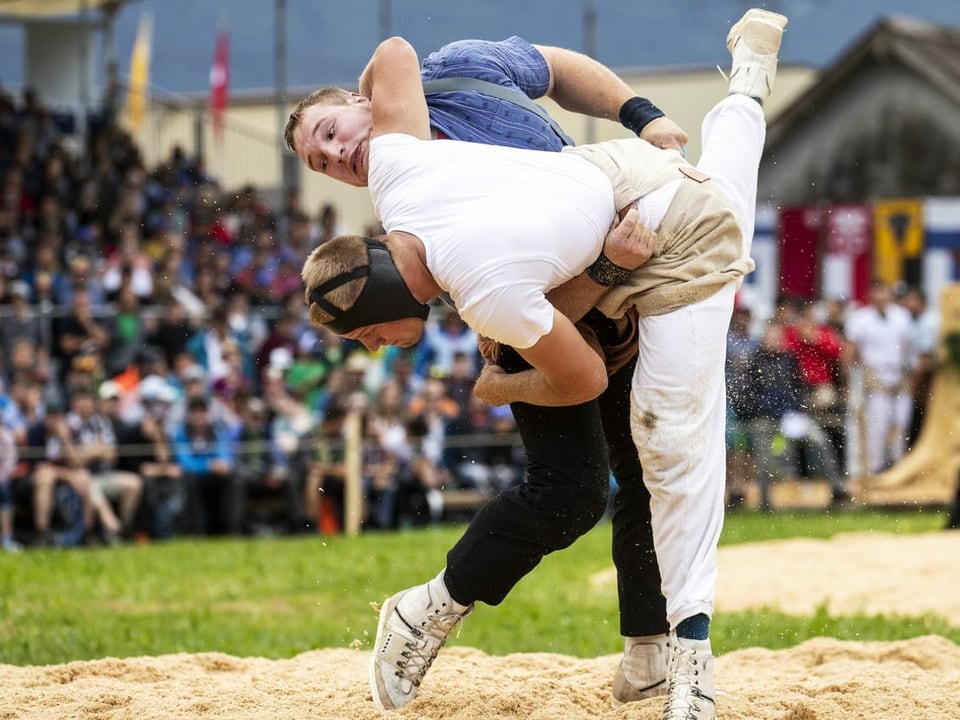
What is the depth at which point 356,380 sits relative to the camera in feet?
39.6

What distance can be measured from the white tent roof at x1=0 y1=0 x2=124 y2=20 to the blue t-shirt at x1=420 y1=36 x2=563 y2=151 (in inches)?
541

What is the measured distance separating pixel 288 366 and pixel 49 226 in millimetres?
3447

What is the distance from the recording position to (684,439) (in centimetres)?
366

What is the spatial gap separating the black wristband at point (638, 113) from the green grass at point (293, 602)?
1.82 meters

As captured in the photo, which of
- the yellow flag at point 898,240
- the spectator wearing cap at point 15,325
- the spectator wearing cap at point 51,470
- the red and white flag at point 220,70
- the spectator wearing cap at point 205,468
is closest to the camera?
the spectator wearing cap at point 51,470

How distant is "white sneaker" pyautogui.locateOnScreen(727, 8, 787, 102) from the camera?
13.6ft

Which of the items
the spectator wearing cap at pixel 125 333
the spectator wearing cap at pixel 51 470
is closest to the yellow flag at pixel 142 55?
the spectator wearing cap at pixel 125 333

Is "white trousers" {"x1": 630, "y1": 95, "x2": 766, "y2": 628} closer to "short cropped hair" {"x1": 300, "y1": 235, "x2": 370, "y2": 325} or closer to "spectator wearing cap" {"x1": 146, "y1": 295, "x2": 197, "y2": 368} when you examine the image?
"short cropped hair" {"x1": 300, "y1": 235, "x2": 370, "y2": 325}

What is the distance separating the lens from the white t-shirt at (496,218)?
341cm

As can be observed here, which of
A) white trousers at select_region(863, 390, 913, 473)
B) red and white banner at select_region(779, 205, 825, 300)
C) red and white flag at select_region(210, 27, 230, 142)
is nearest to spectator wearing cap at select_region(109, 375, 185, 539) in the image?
white trousers at select_region(863, 390, 913, 473)

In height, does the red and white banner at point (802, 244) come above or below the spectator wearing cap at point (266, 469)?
above

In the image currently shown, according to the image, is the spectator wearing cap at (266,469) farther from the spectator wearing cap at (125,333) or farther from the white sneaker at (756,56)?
the white sneaker at (756,56)

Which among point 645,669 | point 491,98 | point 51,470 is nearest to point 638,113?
point 491,98

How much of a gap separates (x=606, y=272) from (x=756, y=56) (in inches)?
36.5
